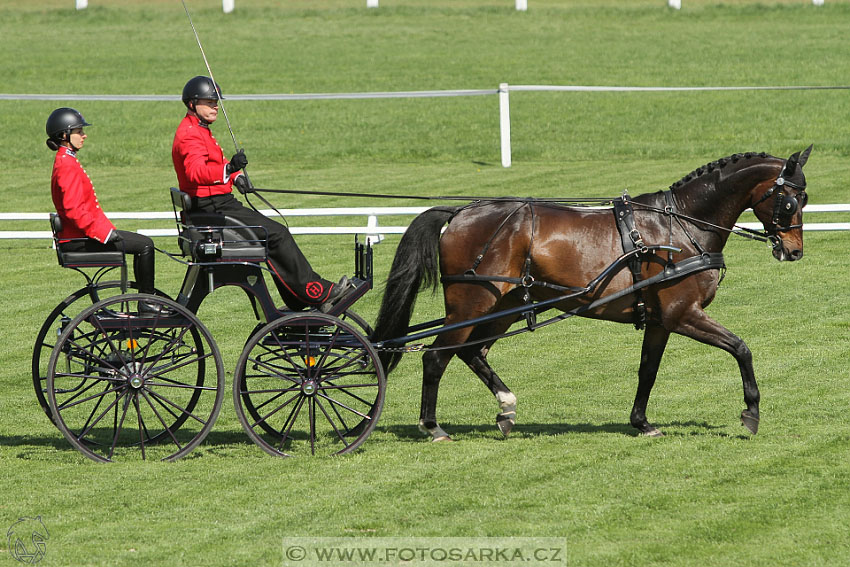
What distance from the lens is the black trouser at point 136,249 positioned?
7.55 metres

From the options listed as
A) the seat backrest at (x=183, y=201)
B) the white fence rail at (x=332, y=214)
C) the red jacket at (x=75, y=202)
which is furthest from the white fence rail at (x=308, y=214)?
the red jacket at (x=75, y=202)

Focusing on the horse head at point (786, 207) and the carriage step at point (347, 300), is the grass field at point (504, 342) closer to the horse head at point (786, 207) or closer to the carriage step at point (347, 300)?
the carriage step at point (347, 300)

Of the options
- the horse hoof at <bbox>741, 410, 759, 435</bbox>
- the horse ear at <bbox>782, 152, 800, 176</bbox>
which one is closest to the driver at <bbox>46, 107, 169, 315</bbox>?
the horse hoof at <bbox>741, 410, 759, 435</bbox>

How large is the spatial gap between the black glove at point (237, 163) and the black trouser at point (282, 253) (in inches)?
8.3

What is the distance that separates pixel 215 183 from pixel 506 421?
8.02 feet

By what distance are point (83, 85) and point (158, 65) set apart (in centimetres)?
290

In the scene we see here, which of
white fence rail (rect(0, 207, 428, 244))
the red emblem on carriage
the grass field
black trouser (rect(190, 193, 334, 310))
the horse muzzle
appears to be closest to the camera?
the grass field

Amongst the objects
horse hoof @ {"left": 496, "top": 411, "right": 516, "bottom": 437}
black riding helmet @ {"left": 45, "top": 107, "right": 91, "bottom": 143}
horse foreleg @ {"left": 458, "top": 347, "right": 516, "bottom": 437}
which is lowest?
horse hoof @ {"left": 496, "top": 411, "right": 516, "bottom": 437}

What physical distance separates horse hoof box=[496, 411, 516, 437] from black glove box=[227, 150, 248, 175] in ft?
7.70

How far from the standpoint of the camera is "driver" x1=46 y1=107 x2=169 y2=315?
7445 mm

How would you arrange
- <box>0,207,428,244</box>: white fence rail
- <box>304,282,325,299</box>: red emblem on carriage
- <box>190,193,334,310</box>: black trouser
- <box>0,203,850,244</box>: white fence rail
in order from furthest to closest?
1. <box>0,207,428,244</box>: white fence rail
2. <box>0,203,850,244</box>: white fence rail
3. <box>304,282,325,299</box>: red emblem on carriage
4. <box>190,193,334,310</box>: black trouser

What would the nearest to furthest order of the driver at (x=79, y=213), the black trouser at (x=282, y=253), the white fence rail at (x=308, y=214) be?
1. the driver at (x=79, y=213)
2. the black trouser at (x=282, y=253)
3. the white fence rail at (x=308, y=214)

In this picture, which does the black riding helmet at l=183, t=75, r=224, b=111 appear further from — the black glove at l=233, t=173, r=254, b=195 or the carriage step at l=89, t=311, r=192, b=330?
the carriage step at l=89, t=311, r=192, b=330

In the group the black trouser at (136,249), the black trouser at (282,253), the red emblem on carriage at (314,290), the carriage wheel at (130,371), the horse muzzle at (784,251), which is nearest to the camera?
the carriage wheel at (130,371)
